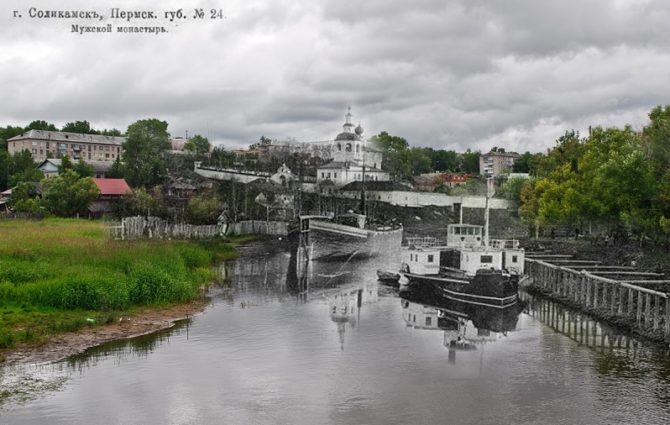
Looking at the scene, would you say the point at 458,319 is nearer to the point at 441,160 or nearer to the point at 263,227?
the point at 263,227

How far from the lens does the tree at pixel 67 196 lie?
72500 mm

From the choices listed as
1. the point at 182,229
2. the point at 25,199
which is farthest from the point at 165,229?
the point at 25,199

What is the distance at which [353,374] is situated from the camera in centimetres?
2441

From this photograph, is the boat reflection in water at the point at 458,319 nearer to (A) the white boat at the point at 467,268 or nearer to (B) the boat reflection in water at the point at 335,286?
(A) the white boat at the point at 467,268

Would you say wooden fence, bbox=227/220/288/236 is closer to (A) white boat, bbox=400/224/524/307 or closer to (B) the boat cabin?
(A) white boat, bbox=400/224/524/307

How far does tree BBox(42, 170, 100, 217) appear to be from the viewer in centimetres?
7250

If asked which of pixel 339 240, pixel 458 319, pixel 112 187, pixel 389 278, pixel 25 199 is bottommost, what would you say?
pixel 458 319

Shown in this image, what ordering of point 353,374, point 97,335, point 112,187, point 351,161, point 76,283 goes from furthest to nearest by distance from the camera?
1. point 351,161
2. point 112,187
3. point 76,283
4. point 97,335
5. point 353,374

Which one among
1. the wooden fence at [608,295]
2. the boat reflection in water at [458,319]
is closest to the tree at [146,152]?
the wooden fence at [608,295]

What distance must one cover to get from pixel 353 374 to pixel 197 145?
340 feet

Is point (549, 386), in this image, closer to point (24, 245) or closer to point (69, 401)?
point (69, 401)

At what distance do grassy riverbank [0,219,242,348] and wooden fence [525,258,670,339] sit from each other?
21668mm

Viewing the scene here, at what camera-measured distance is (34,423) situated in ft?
62.9

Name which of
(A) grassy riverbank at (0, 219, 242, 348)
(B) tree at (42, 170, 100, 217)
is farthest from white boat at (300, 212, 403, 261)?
(B) tree at (42, 170, 100, 217)
